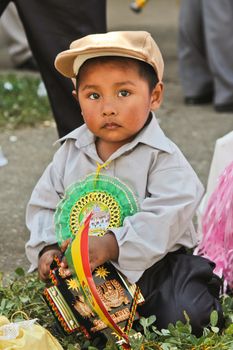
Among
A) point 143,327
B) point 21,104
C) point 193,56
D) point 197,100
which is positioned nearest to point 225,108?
point 197,100

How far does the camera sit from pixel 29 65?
7.41 meters

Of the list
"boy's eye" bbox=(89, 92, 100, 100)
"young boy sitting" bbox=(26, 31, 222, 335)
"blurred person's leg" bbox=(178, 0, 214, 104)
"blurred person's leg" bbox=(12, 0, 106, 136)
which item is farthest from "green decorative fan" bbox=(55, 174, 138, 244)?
"blurred person's leg" bbox=(178, 0, 214, 104)

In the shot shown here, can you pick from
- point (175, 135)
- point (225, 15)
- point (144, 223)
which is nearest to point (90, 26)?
point (144, 223)

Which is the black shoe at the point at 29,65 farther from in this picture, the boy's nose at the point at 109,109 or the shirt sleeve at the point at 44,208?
the boy's nose at the point at 109,109

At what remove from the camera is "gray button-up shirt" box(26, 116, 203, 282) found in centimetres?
270

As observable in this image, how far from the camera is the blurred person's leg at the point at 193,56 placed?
6.22 m

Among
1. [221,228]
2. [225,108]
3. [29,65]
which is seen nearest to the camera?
[221,228]

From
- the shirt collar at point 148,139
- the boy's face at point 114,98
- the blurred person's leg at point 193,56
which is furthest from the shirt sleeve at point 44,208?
the blurred person's leg at point 193,56

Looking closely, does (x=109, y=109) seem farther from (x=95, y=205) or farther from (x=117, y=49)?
(x=95, y=205)

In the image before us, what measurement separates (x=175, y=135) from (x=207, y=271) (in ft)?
8.49

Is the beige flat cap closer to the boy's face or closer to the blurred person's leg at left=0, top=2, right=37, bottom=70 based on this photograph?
the boy's face

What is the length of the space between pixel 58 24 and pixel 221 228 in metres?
1.13

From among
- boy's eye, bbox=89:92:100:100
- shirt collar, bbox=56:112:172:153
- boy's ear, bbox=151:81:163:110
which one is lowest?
shirt collar, bbox=56:112:172:153

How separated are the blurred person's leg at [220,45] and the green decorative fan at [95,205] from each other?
3268 millimetres
